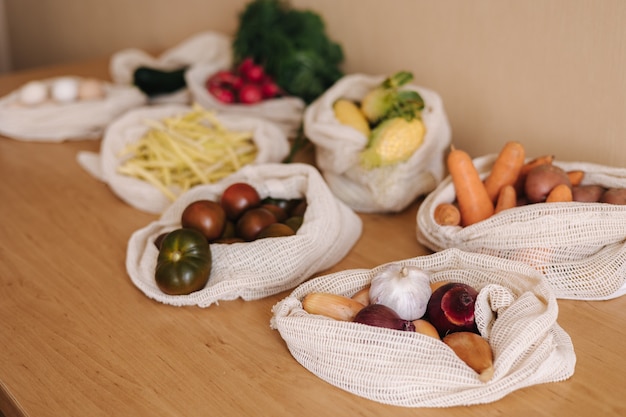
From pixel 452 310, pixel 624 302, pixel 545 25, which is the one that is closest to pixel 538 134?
pixel 545 25

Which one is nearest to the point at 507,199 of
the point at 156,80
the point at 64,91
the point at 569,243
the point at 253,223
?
the point at 569,243

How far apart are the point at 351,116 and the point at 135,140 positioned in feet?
1.82

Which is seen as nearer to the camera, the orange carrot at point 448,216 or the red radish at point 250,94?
the orange carrot at point 448,216

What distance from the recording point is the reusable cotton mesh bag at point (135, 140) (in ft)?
5.09

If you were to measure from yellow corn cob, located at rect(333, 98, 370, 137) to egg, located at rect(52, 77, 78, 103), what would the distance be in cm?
84

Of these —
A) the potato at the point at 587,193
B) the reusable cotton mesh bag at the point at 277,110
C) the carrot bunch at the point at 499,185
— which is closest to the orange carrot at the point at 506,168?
the carrot bunch at the point at 499,185

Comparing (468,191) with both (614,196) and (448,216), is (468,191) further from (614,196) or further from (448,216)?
(614,196)

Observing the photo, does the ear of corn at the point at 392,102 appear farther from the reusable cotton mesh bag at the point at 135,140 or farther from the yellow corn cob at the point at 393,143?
the reusable cotton mesh bag at the point at 135,140

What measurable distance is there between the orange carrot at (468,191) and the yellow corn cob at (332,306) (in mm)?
349

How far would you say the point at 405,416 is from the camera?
0.94m

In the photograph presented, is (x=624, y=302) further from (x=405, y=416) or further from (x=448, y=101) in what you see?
(x=448, y=101)

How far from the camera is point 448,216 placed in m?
1.30

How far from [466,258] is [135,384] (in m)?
0.56

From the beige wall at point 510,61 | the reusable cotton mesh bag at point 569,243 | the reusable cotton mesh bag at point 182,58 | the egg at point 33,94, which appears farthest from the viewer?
the reusable cotton mesh bag at point 182,58
